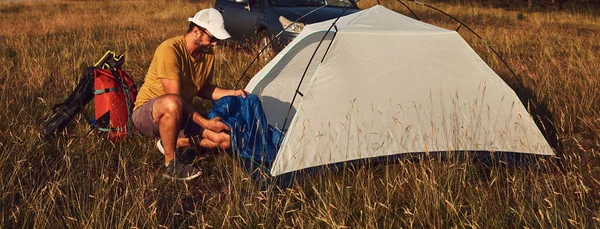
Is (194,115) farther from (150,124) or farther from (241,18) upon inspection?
(241,18)

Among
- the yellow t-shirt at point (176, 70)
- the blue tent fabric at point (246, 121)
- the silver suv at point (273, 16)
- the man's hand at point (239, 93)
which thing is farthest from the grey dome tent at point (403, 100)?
the silver suv at point (273, 16)

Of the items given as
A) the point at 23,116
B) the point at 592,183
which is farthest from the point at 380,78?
the point at 23,116

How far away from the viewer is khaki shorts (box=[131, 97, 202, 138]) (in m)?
4.36

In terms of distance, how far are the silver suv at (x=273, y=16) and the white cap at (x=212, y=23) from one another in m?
3.54

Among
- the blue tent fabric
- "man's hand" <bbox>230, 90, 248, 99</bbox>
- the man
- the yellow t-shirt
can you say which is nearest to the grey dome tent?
the blue tent fabric

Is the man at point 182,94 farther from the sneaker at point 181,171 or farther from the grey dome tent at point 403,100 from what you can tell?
the grey dome tent at point 403,100

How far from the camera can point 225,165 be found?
4285mm

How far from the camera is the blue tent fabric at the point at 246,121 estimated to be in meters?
4.45

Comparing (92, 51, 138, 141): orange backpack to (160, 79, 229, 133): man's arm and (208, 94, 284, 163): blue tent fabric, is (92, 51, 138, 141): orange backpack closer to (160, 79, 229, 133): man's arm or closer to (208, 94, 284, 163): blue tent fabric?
(160, 79, 229, 133): man's arm

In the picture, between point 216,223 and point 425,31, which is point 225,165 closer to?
point 216,223

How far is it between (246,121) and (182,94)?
542 mm

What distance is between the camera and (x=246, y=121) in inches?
179

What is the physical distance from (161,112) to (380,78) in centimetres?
157

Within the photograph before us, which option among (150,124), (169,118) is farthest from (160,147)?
(169,118)
